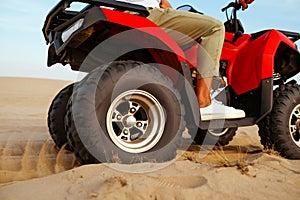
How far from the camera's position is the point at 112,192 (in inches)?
73.2

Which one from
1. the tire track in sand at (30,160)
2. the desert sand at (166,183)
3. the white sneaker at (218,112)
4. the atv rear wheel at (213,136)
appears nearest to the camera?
the desert sand at (166,183)

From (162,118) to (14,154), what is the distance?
1.81 meters

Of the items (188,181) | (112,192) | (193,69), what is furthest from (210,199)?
(193,69)

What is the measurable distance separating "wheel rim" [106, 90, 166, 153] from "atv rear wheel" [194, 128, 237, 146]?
203 centimetres

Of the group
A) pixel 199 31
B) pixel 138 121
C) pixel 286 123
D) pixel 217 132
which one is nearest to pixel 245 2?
pixel 199 31

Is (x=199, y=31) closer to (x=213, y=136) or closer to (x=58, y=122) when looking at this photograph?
(x=58, y=122)

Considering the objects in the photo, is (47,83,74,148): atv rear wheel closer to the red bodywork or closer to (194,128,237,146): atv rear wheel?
the red bodywork

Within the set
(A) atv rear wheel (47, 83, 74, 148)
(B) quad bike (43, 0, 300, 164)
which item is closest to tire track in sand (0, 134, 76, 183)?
(A) atv rear wheel (47, 83, 74, 148)

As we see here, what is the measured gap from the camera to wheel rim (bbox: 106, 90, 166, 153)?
9.25 feet

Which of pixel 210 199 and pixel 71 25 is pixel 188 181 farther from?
pixel 71 25

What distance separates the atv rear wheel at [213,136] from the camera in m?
4.90

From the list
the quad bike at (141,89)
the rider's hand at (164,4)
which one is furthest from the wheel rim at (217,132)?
the rider's hand at (164,4)

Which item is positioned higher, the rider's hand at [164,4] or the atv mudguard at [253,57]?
the rider's hand at [164,4]

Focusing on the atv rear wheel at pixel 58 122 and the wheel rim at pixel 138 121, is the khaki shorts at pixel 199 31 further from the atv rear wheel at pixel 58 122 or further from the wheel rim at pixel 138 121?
the atv rear wheel at pixel 58 122
